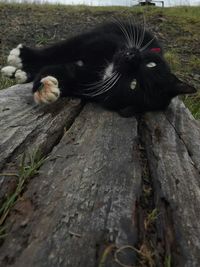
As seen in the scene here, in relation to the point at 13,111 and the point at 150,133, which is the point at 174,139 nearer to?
the point at 150,133

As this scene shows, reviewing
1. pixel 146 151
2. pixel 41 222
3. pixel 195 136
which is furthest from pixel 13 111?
pixel 41 222

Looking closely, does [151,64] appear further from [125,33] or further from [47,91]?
[47,91]

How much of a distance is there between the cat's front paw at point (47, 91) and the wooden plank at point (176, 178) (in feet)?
1.71

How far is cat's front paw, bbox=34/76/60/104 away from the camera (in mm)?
2717

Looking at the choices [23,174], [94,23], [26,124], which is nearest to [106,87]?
[26,124]

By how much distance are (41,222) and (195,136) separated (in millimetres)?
1346

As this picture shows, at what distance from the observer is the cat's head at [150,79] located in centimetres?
291

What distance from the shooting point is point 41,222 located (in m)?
1.46

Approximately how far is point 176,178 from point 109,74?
4.27 feet

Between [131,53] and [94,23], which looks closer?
[131,53]

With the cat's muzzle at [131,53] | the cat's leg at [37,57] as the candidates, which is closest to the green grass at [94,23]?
the cat's leg at [37,57]

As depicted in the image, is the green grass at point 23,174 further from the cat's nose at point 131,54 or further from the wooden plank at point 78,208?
the cat's nose at point 131,54

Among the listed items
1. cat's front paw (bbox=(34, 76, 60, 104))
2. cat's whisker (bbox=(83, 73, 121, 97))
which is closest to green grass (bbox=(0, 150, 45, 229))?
cat's front paw (bbox=(34, 76, 60, 104))

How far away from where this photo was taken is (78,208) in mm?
1552
